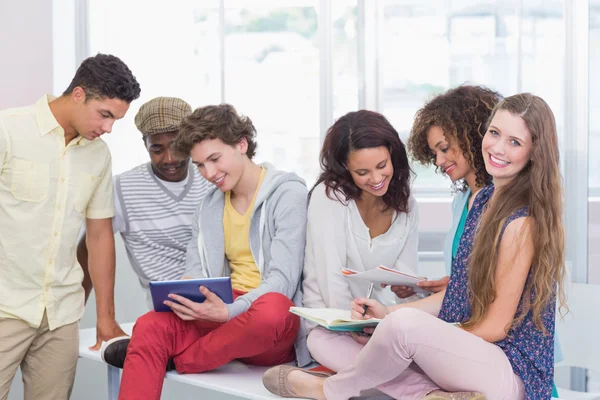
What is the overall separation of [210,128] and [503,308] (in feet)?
3.19

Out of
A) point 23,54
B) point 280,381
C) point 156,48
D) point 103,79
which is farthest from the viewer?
point 156,48

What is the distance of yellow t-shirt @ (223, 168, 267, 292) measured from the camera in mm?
2232

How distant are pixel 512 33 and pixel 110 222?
1.69m

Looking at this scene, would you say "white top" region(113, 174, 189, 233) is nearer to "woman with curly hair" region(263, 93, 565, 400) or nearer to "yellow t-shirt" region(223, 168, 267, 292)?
"yellow t-shirt" region(223, 168, 267, 292)

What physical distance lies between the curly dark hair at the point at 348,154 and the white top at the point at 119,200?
56 cm

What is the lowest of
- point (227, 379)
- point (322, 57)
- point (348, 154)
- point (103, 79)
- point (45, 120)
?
point (227, 379)

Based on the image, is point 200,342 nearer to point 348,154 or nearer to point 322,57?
point 348,154

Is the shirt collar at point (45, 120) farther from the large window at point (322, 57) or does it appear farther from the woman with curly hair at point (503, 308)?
the large window at point (322, 57)

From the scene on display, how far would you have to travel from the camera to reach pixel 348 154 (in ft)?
7.03

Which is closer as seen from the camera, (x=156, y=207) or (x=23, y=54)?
(x=156, y=207)

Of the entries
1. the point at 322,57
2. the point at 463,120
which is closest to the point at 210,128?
the point at 463,120

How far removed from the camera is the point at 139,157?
357 centimetres

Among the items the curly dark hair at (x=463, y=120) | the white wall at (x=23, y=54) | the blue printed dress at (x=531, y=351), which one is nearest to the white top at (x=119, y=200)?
the curly dark hair at (x=463, y=120)

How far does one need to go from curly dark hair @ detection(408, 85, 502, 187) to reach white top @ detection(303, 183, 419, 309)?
0.23 m
